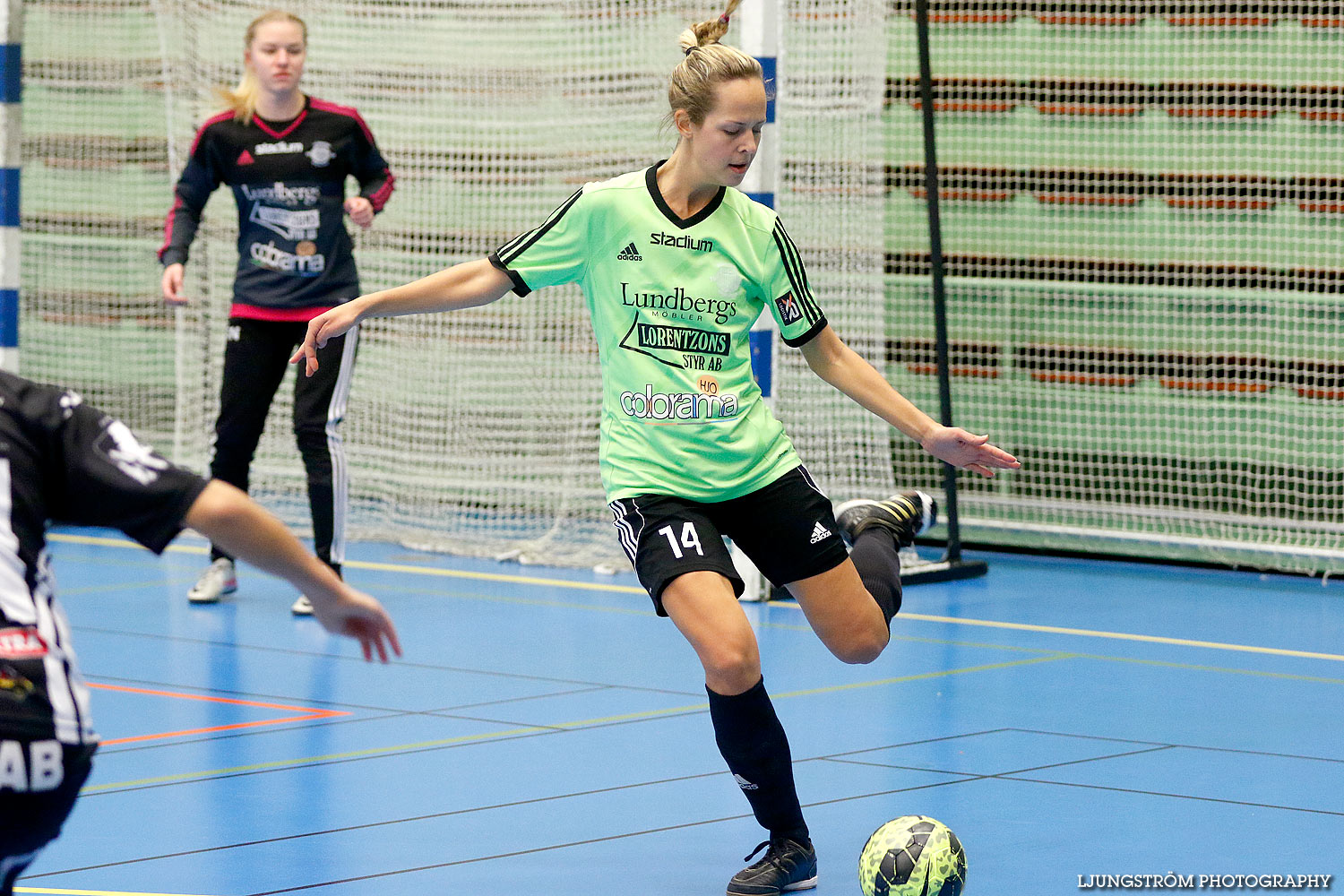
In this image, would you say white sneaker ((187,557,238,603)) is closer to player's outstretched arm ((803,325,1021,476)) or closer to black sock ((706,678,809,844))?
player's outstretched arm ((803,325,1021,476))

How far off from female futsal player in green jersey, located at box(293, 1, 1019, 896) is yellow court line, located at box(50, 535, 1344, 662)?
2.89 metres

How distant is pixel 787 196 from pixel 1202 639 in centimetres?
266

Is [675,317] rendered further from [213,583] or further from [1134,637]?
[213,583]

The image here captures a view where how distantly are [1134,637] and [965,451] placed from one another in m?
3.11

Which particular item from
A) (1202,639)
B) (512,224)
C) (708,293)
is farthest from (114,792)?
(512,224)

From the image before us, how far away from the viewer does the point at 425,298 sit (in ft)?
13.0

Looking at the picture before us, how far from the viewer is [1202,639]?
6840 mm

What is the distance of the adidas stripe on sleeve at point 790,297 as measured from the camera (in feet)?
13.5

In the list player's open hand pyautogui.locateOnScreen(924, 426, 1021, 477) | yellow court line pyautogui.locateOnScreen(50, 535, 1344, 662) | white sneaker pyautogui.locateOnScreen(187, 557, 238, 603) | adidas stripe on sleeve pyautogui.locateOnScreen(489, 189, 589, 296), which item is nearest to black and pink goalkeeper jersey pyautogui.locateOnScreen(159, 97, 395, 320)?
white sneaker pyautogui.locateOnScreen(187, 557, 238, 603)

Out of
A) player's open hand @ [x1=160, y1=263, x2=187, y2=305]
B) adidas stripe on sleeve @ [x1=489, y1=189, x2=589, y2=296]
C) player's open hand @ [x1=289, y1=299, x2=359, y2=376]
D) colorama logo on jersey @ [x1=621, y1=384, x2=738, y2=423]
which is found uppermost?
player's open hand @ [x1=160, y1=263, x2=187, y2=305]

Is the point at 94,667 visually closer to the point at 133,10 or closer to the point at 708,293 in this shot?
the point at 708,293

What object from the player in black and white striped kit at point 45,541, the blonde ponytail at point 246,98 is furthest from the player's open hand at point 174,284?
the player in black and white striped kit at point 45,541

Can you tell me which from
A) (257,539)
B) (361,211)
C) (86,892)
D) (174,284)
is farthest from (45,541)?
(174,284)

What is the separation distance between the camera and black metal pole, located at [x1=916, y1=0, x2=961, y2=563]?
7.93 metres
